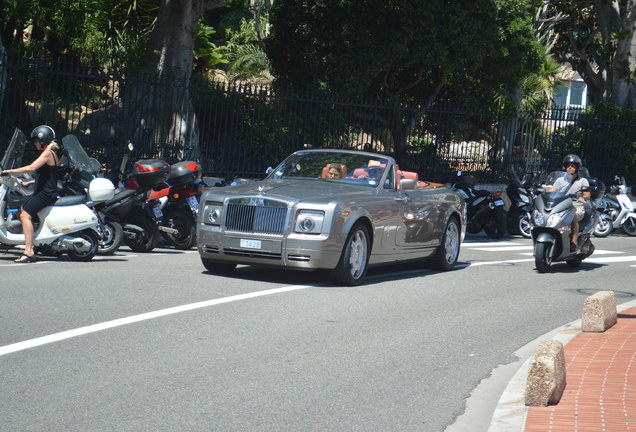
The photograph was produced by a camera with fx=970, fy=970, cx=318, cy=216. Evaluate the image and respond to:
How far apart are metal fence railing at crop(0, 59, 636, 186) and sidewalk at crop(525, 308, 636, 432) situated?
1153cm

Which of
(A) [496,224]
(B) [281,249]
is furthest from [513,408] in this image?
(A) [496,224]

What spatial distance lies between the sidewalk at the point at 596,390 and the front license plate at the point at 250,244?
3.94m

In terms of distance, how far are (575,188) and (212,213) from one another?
22.0 ft

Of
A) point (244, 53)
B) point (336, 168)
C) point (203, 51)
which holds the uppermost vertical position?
point (244, 53)

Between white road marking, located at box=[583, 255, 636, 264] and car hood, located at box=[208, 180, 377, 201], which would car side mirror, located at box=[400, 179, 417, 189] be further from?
white road marking, located at box=[583, 255, 636, 264]

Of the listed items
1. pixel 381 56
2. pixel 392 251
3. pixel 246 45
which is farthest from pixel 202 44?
pixel 392 251

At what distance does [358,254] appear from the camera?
40.2 ft

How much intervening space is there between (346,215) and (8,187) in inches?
184

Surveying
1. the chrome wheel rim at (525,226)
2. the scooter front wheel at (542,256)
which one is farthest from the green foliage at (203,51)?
the scooter front wheel at (542,256)

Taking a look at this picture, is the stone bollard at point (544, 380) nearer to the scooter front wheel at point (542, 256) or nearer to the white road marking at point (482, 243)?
the scooter front wheel at point (542, 256)

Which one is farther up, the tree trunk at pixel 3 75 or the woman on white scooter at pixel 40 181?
the tree trunk at pixel 3 75

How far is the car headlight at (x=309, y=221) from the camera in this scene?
11547 mm

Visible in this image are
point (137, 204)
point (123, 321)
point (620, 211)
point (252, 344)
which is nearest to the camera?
point (252, 344)

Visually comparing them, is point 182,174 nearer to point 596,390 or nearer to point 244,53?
point 596,390
